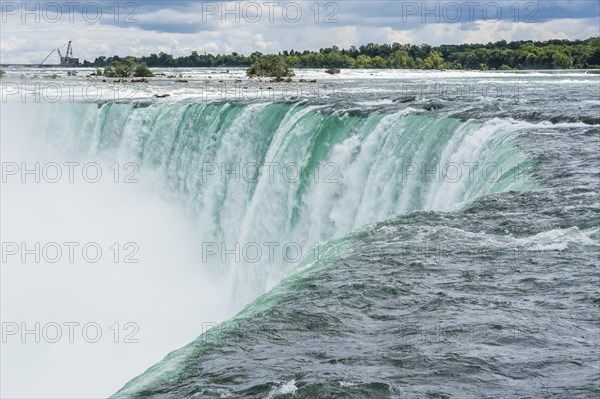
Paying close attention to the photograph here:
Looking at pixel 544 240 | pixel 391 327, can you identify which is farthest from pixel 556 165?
→ pixel 391 327

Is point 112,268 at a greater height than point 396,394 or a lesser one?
lesser

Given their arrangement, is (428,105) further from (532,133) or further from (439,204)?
(439,204)

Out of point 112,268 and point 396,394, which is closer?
point 396,394

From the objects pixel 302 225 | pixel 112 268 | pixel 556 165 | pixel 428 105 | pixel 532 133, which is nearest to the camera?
pixel 556 165

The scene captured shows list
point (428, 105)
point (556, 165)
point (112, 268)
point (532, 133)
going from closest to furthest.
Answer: point (556, 165), point (532, 133), point (428, 105), point (112, 268)

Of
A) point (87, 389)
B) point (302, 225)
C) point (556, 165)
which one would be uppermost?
point (556, 165)

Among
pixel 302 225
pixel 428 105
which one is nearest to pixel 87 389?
pixel 302 225

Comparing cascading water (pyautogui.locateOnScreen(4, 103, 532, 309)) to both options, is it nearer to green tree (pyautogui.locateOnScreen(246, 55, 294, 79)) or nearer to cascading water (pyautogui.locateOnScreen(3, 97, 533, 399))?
cascading water (pyautogui.locateOnScreen(3, 97, 533, 399))


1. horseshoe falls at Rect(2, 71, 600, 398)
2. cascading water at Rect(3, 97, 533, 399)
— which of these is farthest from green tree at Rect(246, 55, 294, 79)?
cascading water at Rect(3, 97, 533, 399)

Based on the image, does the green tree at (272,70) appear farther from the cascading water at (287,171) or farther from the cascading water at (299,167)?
the cascading water at (299,167)
